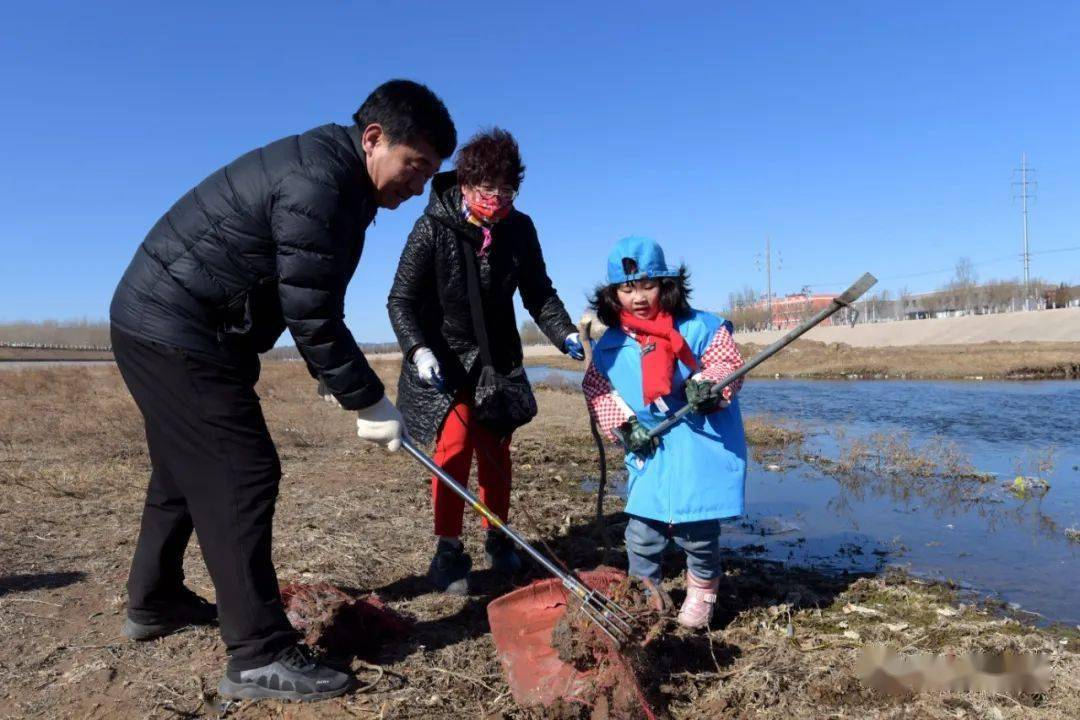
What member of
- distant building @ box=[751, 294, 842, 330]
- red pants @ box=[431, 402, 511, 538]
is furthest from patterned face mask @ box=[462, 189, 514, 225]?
distant building @ box=[751, 294, 842, 330]

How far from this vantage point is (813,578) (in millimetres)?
4223

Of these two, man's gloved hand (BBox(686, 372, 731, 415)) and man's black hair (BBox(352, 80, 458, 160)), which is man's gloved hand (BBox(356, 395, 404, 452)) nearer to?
man's black hair (BBox(352, 80, 458, 160))

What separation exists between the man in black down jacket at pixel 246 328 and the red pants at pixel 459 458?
1001 millimetres

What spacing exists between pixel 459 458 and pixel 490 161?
1.50 m

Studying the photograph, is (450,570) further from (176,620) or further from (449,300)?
(449,300)

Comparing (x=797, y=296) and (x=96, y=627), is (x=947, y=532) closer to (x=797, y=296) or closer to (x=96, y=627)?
(x=96, y=627)

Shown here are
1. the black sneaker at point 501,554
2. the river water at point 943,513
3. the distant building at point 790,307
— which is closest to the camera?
the black sneaker at point 501,554

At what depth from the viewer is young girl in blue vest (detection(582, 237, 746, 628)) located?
3.17 metres

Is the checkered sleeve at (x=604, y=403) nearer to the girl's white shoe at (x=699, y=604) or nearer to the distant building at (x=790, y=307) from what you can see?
the girl's white shoe at (x=699, y=604)

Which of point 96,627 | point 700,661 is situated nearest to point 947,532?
point 700,661

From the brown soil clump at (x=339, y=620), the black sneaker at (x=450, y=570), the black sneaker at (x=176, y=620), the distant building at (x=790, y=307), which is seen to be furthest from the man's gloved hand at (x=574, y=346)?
the distant building at (x=790, y=307)

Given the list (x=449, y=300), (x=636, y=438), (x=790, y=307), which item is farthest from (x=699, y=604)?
(x=790, y=307)

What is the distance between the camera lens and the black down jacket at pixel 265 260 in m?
2.44

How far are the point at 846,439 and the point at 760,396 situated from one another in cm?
977
